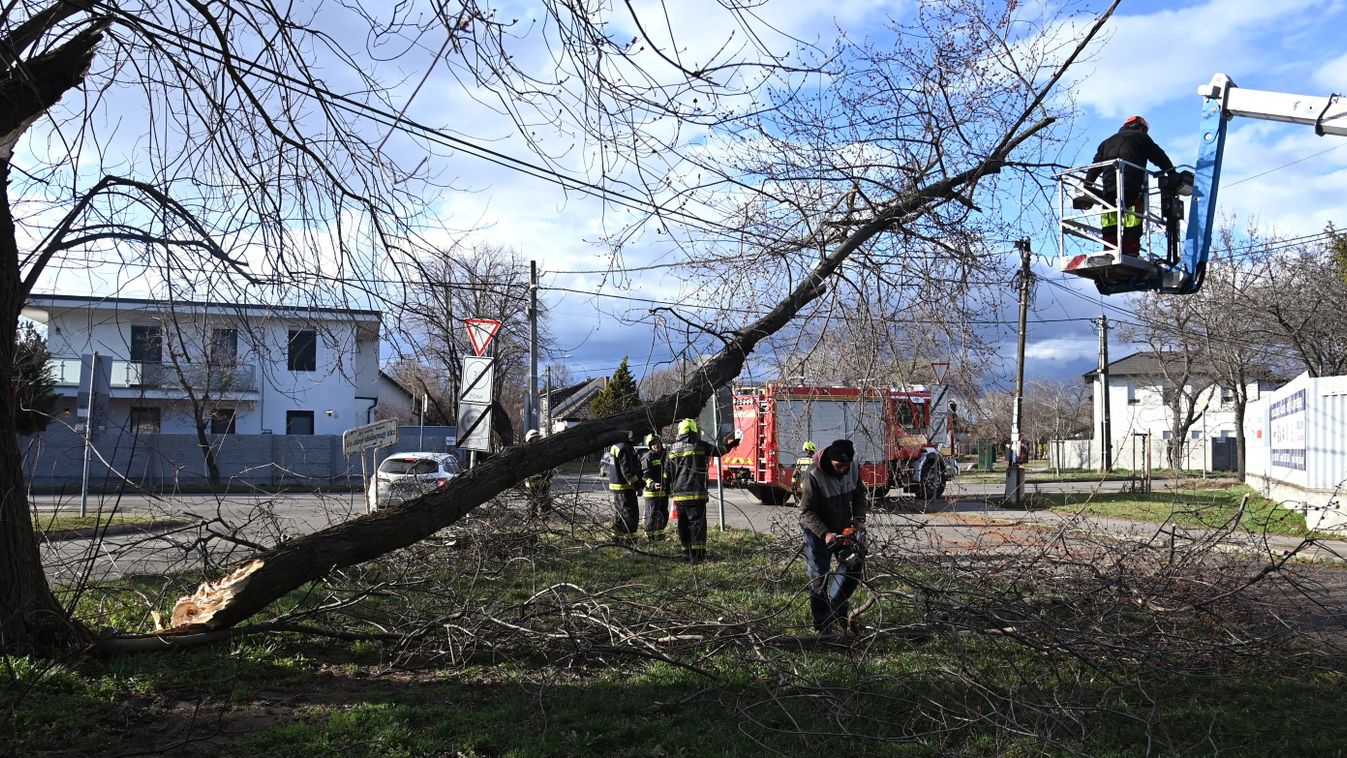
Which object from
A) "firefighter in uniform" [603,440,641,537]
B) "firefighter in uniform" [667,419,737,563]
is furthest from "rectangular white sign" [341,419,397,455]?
"firefighter in uniform" [667,419,737,563]

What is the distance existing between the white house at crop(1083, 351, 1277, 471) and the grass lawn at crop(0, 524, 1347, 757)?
30.8m

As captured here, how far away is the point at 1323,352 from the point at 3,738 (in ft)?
101

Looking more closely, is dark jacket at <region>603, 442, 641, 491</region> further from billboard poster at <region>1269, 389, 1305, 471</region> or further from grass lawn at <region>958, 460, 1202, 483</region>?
grass lawn at <region>958, 460, 1202, 483</region>

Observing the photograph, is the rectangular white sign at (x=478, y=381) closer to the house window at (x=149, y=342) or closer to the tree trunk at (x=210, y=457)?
the tree trunk at (x=210, y=457)

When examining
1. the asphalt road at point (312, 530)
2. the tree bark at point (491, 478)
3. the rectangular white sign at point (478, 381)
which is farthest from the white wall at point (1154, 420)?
the tree bark at point (491, 478)

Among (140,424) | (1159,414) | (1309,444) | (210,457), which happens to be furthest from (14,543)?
(1159,414)

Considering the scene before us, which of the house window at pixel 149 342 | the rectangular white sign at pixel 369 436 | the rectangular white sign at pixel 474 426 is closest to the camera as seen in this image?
the house window at pixel 149 342

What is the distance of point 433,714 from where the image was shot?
5.04m

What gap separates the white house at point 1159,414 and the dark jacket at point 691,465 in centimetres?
2739

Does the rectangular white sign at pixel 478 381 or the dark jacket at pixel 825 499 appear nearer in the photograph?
the dark jacket at pixel 825 499

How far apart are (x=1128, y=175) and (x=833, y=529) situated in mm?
3983

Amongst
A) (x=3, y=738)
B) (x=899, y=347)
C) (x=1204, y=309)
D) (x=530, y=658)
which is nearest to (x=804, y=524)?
(x=899, y=347)

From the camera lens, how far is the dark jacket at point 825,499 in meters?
7.22

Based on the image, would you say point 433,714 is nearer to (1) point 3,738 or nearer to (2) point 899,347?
(1) point 3,738
